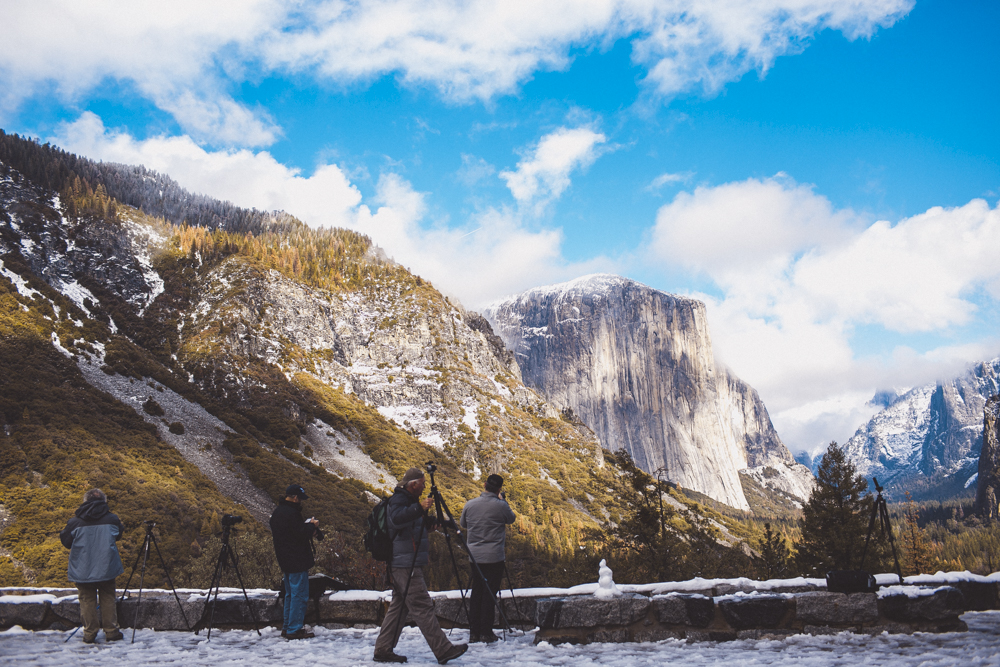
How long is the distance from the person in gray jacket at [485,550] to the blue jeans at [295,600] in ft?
8.87

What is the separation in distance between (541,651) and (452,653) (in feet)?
4.38

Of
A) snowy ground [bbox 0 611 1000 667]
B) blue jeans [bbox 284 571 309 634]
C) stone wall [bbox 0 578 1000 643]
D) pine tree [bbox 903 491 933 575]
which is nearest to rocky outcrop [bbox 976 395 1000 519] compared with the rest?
pine tree [bbox 903 491 933 575]

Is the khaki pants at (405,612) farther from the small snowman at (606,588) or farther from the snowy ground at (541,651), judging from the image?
the small snowman at (606,588)

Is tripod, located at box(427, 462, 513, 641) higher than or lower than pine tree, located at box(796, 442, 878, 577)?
higher

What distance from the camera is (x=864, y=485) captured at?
107ft

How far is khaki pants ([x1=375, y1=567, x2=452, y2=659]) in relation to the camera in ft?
23.2

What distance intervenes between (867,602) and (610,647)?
347 cm

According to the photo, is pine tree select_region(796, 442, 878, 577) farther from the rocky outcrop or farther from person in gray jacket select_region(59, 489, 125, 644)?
the rocky outcrop

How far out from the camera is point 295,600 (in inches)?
352

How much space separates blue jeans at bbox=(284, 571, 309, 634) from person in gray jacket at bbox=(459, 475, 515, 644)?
2705 millimetres

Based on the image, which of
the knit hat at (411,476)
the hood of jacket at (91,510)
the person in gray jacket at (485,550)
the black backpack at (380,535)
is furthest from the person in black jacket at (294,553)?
the hood of jacket at (91,510)

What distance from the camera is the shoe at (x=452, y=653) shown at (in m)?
6.92

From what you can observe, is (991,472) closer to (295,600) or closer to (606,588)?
(606,588)

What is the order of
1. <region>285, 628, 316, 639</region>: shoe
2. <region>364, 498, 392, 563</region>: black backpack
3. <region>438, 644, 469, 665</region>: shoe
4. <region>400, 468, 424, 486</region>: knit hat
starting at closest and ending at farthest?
<region>438, 644, 469, 665</region>: shoe
<region>364, 498, 392, 563</region>: black backpack
<region>400, 468, 424, 486</region>: knit hat
<region>285, 628, 316, 639</region>: shoe
